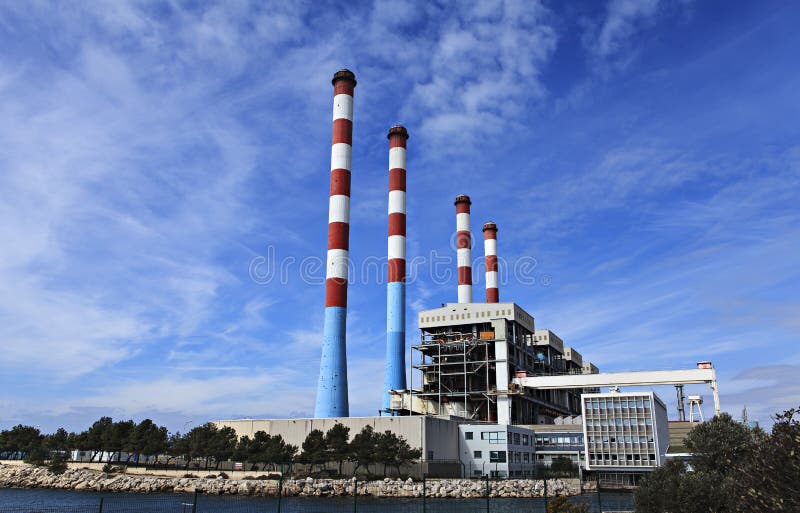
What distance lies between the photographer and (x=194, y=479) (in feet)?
153

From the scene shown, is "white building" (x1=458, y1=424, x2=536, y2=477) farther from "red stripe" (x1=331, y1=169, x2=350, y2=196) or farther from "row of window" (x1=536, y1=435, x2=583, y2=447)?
"red stripe" (x1=331, y1=169, x2=350, y2=196)

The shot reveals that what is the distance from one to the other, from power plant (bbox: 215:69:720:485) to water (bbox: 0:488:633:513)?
9033 mm

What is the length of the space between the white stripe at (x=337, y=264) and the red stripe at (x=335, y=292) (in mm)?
495

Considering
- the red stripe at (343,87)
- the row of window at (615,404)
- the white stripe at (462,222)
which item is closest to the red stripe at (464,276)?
the white stripe at (462,222)

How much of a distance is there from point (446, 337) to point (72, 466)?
40.2 meters

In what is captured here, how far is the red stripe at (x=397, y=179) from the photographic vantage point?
6856 centimetres

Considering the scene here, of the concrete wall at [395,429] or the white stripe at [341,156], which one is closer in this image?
the concrete wall at [395,429]

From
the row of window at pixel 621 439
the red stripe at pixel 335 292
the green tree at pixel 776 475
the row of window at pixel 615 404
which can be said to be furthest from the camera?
the red stripe at pixel 335 292

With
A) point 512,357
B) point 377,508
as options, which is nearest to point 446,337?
point 512,357

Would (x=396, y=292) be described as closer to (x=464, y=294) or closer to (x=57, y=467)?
(x=464, y=294)

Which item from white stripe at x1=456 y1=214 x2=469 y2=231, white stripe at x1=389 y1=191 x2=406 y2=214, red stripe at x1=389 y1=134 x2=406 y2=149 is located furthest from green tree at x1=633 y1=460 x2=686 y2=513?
white stripe at x1=456 y1=214 x2=469 y2=231

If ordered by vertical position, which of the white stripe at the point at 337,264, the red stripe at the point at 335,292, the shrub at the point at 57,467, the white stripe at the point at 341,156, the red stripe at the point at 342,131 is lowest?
the shrub at the point at 57,467

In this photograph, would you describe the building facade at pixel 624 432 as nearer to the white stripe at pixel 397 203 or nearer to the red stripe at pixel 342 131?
the white stripe at pixel 397 203

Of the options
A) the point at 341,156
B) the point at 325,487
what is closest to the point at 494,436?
the point at 325,487
